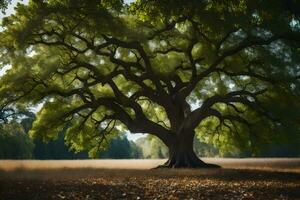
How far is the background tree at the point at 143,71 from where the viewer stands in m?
27.7

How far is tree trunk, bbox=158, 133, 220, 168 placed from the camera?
108 ft

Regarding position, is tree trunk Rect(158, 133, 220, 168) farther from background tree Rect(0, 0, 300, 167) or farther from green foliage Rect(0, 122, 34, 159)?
green foliage Rect(0, 122, 34, 159)

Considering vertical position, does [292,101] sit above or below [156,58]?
below

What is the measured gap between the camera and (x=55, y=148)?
9469 cm

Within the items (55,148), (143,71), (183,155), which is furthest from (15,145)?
(183,155)

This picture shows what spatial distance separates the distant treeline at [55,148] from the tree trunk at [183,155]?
300 inches

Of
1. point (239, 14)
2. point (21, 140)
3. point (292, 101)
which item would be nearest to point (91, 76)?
point (292, 101)

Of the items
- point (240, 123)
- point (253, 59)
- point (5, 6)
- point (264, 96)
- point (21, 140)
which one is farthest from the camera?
point (21, 140)

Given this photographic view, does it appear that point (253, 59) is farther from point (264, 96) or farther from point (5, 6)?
point (5, 6)

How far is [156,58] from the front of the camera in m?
Answer: 34.4

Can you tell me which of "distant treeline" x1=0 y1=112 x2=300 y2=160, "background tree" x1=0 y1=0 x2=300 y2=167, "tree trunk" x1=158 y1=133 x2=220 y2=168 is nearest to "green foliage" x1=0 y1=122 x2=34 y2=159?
"distant treeline" x1=0 y1=112 x2=300 y2=160

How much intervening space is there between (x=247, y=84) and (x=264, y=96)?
5.70 ft

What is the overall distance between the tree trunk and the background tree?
2.9 inches

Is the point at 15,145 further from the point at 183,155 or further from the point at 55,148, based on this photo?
the point at 183,155
